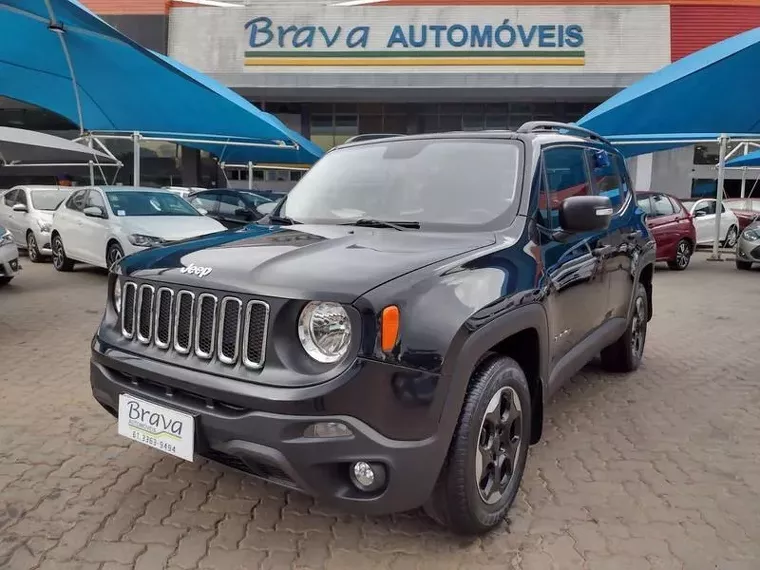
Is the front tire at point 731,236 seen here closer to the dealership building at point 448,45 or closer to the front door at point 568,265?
the dealership building at point 448,45

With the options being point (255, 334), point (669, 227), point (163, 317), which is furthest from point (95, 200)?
point (669, 227)

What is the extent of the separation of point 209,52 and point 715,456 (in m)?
24.4

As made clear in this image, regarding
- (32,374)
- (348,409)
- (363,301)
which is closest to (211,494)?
(348,409)

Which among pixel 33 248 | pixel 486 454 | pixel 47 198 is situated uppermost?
pixel 47 198

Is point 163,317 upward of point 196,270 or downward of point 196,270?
downward

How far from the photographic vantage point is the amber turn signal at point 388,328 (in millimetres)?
2244

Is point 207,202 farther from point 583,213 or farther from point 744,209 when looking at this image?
point 744,209

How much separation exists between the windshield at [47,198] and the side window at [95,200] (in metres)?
2.48

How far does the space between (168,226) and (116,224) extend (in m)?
0.78

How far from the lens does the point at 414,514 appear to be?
2912mm

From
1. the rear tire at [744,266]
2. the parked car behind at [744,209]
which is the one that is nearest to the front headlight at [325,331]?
the rear tire at [744,266]

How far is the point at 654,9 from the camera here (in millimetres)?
22938

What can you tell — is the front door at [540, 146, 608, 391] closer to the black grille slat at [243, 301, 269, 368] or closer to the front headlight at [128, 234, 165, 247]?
the black grille slat at [243, 301, 269, 368]

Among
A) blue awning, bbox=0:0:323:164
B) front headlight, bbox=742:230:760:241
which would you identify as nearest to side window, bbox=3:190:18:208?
blue awning, bbox=0:0:323:164
